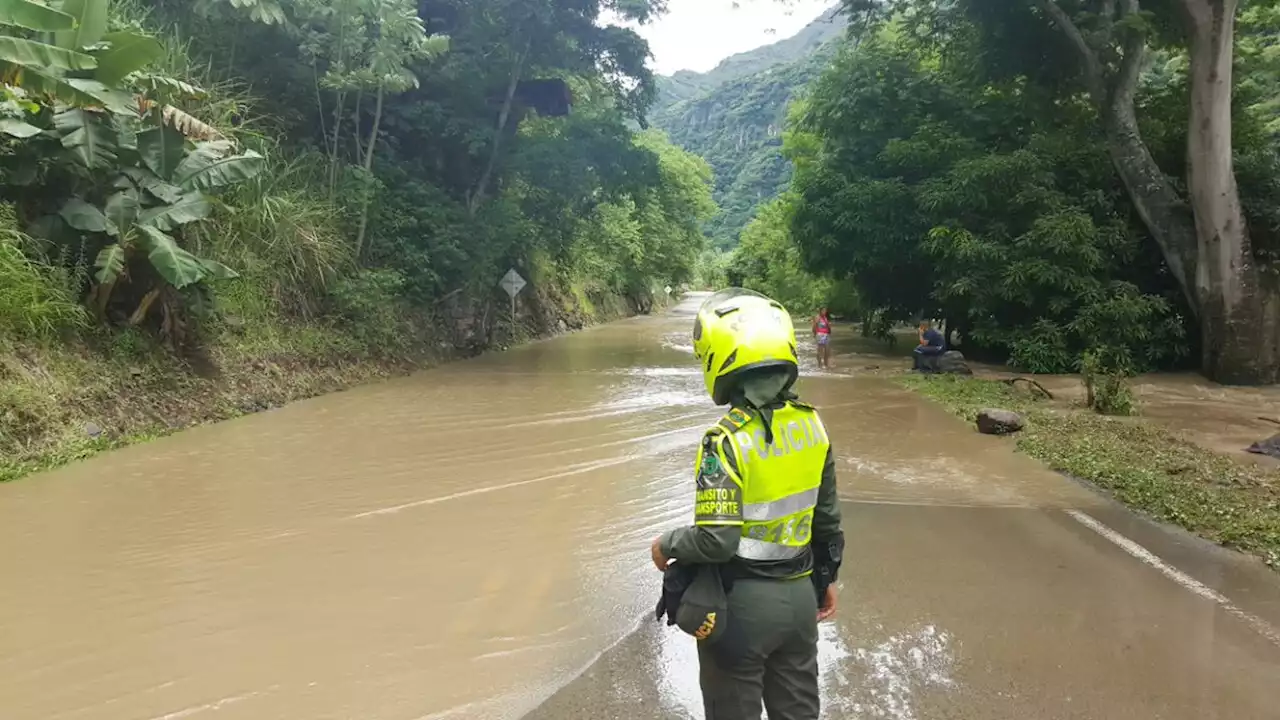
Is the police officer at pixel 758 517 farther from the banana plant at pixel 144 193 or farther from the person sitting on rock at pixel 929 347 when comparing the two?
the person sitting on rock at pixel 929 347

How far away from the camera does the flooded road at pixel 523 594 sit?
3.75 metres

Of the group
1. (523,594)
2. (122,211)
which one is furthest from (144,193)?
(523,594)

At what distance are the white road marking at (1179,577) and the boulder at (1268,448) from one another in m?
3.59

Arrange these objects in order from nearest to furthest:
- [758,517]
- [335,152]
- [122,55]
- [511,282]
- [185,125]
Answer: [758,517], [122,55], [185,125], [335,152], [511,282]

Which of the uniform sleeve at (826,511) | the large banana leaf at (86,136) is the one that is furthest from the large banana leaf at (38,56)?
the uniform sleeve at (826,511)

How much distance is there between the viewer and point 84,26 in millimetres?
8539

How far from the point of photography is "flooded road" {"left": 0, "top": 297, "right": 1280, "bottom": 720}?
148 inches

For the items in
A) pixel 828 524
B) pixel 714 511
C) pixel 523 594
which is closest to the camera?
pixel 714 511

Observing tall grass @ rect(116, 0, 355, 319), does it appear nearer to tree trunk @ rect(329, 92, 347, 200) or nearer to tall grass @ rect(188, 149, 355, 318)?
tall grass @ rect(188, 149, 355, 318)

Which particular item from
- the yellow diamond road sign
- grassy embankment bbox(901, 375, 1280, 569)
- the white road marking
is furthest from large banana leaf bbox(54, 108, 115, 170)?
the yellow diamond road sign

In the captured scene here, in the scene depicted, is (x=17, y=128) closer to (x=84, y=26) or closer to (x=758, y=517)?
(x=84, y=26)

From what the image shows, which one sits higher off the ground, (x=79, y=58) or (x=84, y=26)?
(x=84, y=26)

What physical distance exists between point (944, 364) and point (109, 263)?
45.1 feet

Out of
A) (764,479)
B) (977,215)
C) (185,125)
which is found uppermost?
(185,125)
